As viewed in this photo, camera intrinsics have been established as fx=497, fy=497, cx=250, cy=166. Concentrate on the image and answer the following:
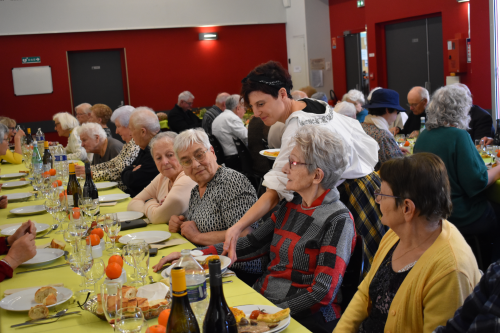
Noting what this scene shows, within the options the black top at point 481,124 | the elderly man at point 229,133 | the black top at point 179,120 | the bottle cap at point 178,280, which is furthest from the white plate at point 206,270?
the black top at point 179,120

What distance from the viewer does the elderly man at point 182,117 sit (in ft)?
32.0

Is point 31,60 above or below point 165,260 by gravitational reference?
above

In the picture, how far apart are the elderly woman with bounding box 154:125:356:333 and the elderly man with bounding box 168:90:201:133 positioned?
24.5ft

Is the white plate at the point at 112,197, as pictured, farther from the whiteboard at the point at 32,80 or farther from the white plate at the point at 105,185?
the whiteboard at the point at 32,80

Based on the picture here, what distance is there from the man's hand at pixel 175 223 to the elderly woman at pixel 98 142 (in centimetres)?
281

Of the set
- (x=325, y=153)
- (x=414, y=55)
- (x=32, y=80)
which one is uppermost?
(x=32, y=80)

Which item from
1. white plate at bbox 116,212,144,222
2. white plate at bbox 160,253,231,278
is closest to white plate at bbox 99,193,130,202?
white plate at bbox 116,212,144,222

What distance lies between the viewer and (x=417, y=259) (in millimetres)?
1688

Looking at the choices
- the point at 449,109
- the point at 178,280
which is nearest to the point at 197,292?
the point at 178,280

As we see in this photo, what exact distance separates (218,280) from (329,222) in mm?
1028

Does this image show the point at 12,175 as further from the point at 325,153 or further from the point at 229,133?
the point at 325,153

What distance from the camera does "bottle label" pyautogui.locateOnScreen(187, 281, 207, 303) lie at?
1.54 m

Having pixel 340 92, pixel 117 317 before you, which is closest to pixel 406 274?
pixel 117 317

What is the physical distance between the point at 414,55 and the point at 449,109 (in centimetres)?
680
